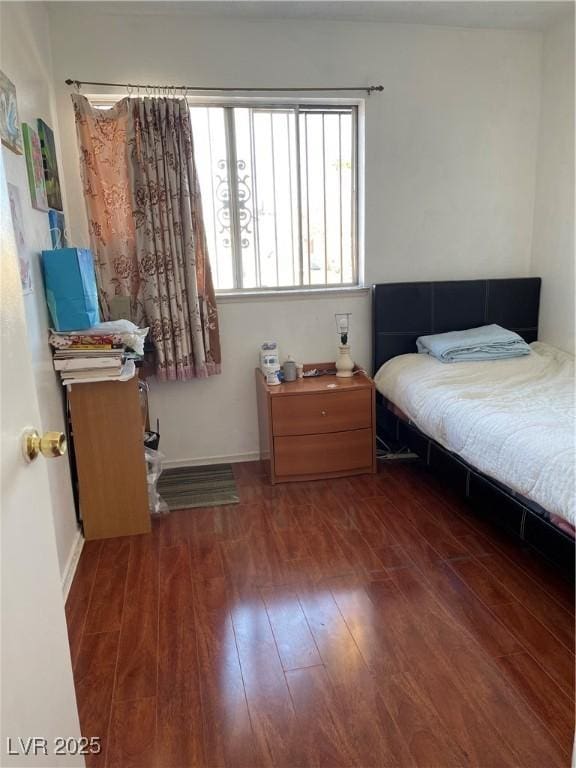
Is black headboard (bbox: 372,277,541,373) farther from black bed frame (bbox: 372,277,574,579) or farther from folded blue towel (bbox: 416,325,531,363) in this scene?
folded blue towel (bbox: 416,325,531,363)

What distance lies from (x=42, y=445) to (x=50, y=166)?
7.07 ft

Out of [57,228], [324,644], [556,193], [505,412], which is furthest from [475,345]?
[57,228]

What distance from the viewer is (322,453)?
3191 millimetres

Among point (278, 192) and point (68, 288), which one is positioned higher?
point (278, 192)

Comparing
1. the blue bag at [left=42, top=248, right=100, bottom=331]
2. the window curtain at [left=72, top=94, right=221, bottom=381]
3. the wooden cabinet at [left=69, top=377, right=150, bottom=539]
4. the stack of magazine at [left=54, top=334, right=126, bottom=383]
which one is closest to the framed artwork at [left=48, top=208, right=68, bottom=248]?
the window curtain at [left=72, top=94, right=221, bottom=381]

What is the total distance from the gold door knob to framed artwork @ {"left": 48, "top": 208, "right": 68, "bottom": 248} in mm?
1935

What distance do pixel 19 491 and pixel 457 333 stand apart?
3.01 metres

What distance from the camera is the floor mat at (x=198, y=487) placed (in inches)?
119

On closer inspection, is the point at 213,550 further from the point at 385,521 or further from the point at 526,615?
the point at 526,615

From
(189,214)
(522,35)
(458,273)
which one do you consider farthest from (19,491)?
(522,35)

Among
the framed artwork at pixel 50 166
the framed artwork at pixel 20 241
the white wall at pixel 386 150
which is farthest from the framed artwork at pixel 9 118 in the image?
the white wall at pixel 386 150

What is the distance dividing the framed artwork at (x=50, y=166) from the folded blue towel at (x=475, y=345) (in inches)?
89.8

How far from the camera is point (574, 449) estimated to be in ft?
6.39

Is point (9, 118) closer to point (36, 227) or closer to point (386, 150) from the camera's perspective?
point (36, 227)
